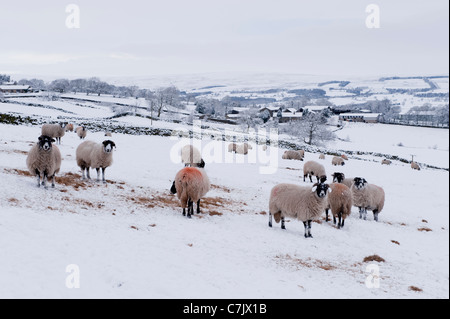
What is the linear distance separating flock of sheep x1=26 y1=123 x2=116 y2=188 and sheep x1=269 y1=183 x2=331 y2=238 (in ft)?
29.0

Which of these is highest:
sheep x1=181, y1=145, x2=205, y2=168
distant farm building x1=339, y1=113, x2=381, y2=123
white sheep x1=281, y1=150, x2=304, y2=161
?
distant farm building x1=339, y1=113, x2=381, y2=123

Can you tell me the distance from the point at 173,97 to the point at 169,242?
102847 millimetres

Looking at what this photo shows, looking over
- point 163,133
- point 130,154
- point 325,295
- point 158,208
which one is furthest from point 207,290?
point 163,133

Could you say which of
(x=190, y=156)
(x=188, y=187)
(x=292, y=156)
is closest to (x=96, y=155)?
(x=188, y=187)

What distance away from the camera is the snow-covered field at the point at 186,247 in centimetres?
679

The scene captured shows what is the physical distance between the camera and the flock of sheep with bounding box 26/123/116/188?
13469mm

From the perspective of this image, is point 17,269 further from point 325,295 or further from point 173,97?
point 173,97

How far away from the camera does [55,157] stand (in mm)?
14109

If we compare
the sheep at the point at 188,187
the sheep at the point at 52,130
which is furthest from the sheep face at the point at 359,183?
the sheep at the point at 52,130

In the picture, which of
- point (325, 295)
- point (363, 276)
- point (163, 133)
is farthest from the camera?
point (163, 133)

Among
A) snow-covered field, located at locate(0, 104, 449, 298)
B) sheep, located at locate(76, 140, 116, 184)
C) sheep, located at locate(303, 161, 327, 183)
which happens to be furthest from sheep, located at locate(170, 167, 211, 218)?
sheep, located at locate(303, 161, 327, 183)

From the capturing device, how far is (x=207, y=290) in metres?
6.84

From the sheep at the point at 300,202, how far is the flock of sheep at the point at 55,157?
8850 mm

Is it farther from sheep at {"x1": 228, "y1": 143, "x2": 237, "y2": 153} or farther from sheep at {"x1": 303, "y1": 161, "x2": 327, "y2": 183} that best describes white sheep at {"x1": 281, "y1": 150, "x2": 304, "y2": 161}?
sheep at {"x1": 303, "y1": 161, "x2": 327, "y2": 183}
